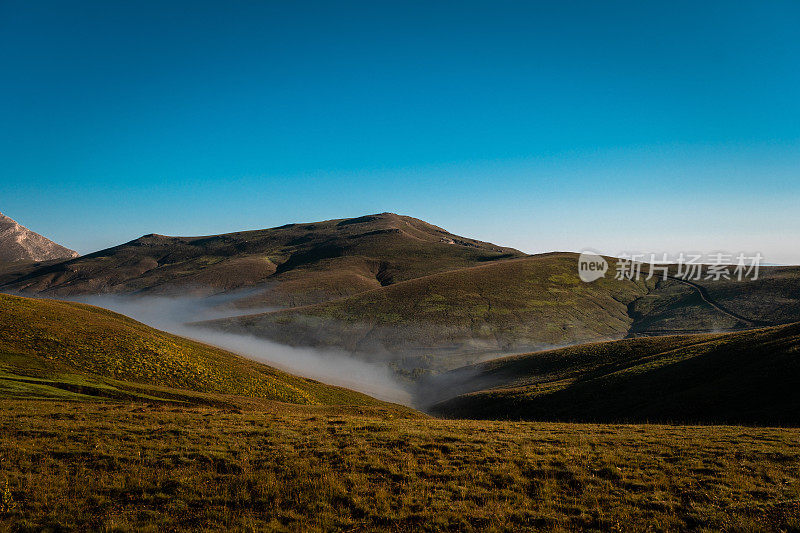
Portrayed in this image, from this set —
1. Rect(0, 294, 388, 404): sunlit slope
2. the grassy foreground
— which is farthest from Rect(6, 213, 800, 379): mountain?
the grassy foreground

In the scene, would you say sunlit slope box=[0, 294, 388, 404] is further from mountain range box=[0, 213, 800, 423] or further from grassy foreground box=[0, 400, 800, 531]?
mountain range box=[0, 213, 800, 423]

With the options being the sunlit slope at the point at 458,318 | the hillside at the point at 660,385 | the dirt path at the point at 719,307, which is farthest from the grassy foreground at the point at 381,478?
the dirt path at the point at 719,307

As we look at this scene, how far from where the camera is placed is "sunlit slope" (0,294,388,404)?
36.7m

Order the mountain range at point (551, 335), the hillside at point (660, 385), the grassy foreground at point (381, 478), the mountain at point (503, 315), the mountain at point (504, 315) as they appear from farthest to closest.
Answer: the mountain at point (504, 315)
the mountain at point (503, 315)
the mountain range at point (551, 335)
the hillside at point (660, 385)
the grassy foreground at point (381, 478)

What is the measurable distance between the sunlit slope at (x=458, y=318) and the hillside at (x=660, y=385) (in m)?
48.4

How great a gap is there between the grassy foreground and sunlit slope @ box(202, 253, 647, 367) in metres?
99.8

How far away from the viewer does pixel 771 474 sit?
15867mm

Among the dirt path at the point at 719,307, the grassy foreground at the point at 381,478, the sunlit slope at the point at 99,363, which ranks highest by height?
the dirt path at the point at 719,307

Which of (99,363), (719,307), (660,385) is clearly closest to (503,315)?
(719,307)

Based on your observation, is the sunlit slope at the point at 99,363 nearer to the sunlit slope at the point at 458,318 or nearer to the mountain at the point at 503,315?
the mountain at the point at 503,315

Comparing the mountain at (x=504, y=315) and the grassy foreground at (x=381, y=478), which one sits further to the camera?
the mountain at (x=504, y=315)

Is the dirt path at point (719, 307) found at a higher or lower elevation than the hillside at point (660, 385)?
higher

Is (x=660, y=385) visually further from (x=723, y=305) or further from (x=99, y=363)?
(x=723, y=305)

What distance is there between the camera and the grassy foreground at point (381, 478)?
1247 centimetres
